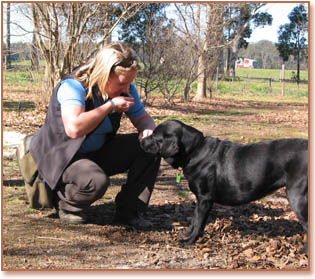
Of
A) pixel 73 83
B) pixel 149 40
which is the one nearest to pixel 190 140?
pixel 73 83

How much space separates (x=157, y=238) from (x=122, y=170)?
31.3 inches

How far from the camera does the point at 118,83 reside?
3494 mm

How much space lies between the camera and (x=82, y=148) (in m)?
3.77

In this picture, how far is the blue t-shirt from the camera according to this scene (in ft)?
11.2

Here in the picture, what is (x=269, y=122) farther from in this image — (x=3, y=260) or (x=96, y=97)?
(x=3, y=260)

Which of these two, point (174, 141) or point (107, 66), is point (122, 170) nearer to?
point (174, 141)

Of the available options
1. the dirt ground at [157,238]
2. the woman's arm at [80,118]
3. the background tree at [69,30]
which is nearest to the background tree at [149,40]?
the background tree at [69,30]

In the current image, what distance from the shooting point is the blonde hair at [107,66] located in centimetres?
338

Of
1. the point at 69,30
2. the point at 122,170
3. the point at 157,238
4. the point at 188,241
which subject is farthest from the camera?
the point at 69,30

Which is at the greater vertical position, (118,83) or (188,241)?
(118,83)

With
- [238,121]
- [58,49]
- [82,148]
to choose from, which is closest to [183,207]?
[82,148]

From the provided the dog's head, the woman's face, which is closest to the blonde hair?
the woman's face

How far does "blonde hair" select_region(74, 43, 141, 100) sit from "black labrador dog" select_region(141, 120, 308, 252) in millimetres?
635

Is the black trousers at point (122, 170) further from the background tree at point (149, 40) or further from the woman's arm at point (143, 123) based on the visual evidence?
the background tree at point (149, 40)
